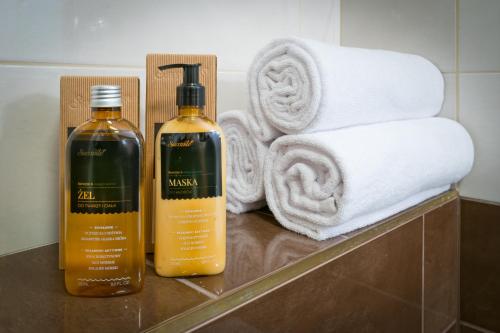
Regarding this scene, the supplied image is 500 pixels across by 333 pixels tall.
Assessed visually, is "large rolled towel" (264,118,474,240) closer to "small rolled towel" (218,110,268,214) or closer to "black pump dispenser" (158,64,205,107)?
"small rolled towel" (218,110,268,214)

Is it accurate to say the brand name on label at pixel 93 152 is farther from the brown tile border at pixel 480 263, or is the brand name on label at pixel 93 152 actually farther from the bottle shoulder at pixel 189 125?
the brown tile border at pixel 480 263

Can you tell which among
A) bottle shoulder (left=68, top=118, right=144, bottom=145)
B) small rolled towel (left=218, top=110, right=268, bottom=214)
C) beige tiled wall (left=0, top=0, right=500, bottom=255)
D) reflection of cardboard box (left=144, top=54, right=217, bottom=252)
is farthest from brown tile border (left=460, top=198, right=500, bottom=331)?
bottle shoulder (left=68, top=118, right=144, bottom=145)

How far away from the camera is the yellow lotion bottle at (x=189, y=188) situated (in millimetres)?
459

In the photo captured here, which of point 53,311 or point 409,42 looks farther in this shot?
point 409,42

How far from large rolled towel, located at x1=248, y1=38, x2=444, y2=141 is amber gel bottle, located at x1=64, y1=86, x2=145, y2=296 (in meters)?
0.26

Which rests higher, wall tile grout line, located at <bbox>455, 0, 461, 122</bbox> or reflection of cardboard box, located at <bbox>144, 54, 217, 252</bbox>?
wall tile grout line, located at <bbox>455, 0, 461, 122</bbox>

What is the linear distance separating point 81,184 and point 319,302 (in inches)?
12.7

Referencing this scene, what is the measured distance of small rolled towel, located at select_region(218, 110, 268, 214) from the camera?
677 mm

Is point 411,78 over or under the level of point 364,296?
over

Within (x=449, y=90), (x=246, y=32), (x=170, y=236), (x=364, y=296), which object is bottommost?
(x=364, y=296)

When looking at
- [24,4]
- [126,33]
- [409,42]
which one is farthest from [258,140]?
[409,42]

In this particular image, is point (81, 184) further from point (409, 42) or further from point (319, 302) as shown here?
point (409, 42)

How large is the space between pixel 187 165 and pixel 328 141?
22 cm

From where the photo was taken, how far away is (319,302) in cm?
54
